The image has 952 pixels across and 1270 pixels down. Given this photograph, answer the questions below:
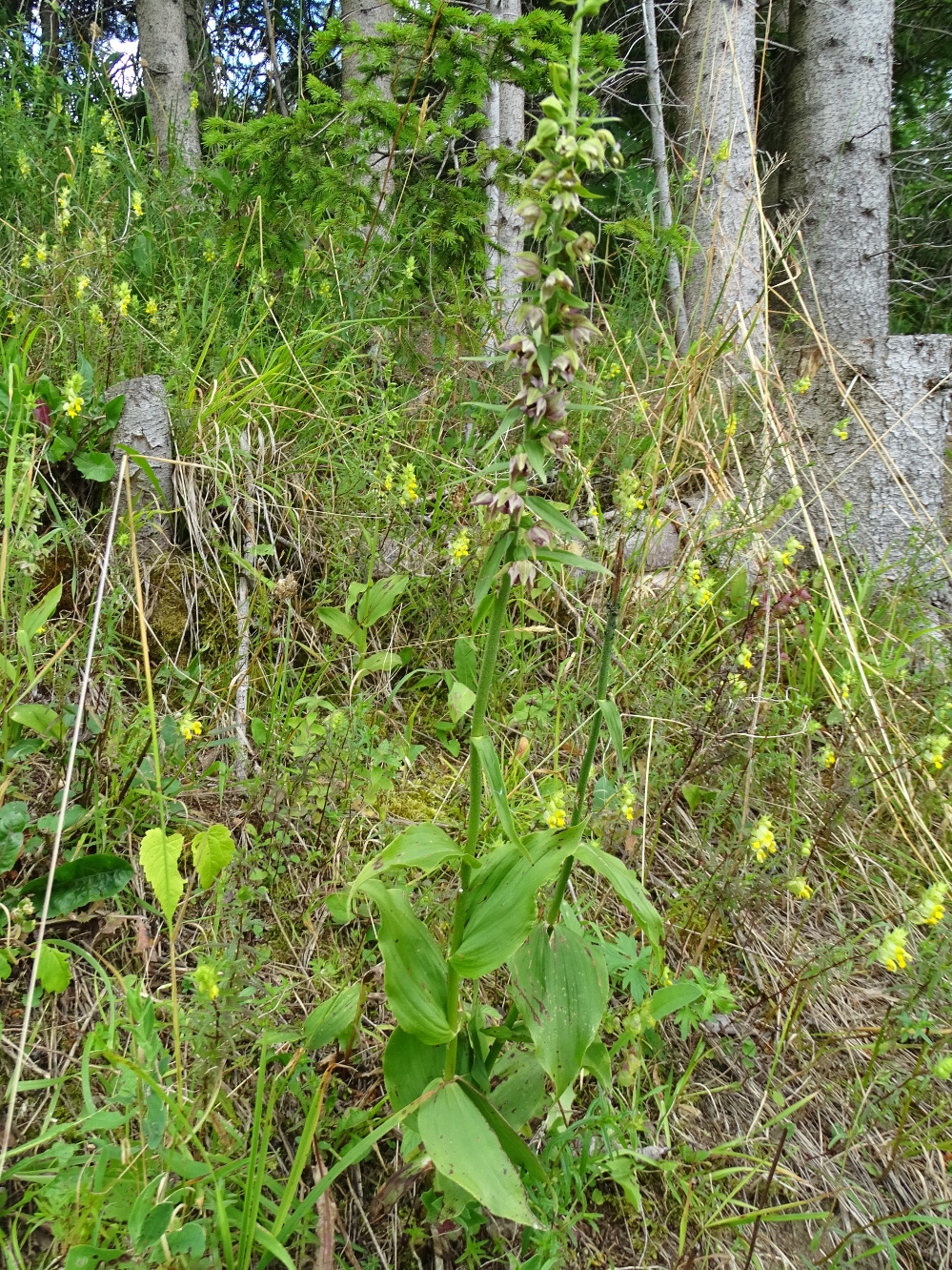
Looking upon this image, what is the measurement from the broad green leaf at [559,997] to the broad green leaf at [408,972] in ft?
0.48

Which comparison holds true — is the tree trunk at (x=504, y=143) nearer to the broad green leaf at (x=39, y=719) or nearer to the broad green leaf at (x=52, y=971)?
the broad green leaf at (x=39, y=719)

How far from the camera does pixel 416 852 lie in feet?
3.96

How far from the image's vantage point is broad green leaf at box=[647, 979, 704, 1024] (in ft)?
5.09

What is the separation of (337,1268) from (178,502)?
2.09m

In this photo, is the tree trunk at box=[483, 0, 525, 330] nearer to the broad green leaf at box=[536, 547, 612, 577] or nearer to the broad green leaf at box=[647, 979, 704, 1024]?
the broad green leaf at box=[536, 547, 612, 577]

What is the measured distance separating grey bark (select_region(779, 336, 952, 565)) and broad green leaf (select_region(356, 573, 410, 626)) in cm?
200

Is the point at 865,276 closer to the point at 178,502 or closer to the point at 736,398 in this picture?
the point at 736,398

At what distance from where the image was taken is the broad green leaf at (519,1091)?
1439 mm

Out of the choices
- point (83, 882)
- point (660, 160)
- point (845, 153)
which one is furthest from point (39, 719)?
point (845, 153)

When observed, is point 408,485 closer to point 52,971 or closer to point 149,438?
point 149,438

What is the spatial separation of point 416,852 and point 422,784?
3.37 ft

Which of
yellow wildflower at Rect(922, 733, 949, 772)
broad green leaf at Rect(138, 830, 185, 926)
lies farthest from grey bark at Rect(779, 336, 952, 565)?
broad green leaf at Rect(138, 830, 185, 926)

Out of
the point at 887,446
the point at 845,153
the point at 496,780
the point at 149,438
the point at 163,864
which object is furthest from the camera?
the point at 845,153

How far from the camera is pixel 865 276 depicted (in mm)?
3789
